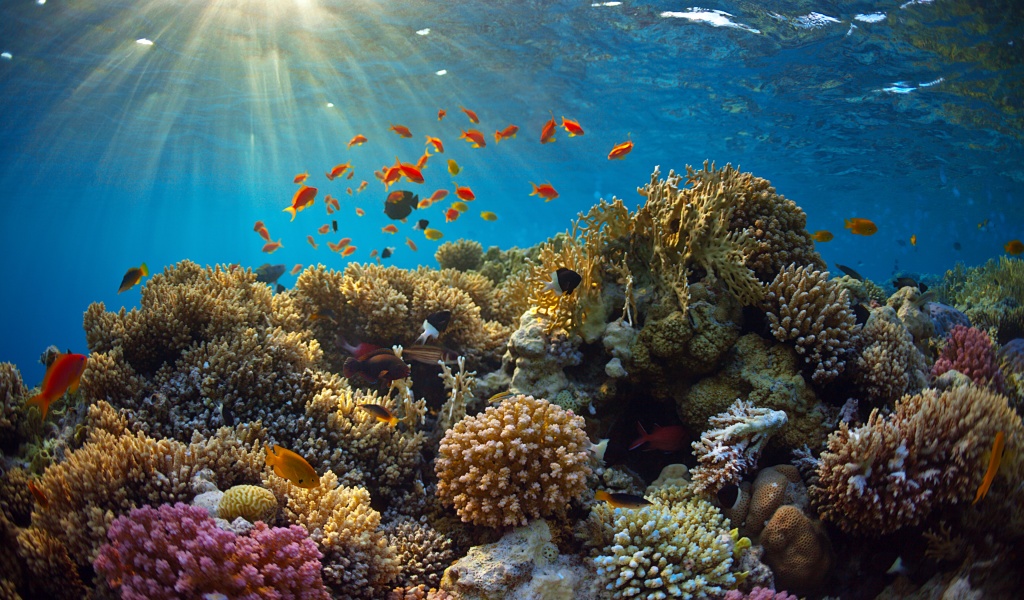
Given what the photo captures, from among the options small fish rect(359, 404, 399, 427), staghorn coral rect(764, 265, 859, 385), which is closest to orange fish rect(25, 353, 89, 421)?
small fish rect(359, 404, 399, 427)

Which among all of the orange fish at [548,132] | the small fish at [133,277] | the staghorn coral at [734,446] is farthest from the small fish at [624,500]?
the orange fish at [548,132]

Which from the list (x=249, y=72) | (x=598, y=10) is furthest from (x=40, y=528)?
(x=249, y=72)

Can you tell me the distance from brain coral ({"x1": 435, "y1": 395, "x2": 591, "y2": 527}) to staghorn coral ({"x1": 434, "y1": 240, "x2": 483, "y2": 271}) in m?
6.89

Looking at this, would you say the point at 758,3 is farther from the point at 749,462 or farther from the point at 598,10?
the point at 749,462

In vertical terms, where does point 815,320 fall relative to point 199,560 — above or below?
above

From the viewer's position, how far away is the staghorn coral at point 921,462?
3.39m

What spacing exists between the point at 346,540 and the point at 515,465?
1.34 m

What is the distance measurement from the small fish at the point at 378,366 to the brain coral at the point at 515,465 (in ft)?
4.71

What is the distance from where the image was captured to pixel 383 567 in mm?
3479

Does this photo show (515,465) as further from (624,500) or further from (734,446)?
(734,446)

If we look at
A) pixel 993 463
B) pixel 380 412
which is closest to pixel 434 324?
pixel 380 412

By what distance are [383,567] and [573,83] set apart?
22538 mm

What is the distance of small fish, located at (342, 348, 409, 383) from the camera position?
5148mm

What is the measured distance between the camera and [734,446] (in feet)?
13.3
